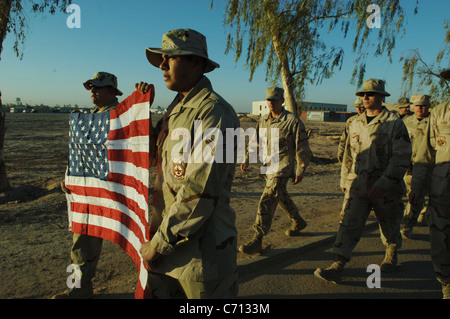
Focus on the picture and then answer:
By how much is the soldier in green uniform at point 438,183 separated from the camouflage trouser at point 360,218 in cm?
51

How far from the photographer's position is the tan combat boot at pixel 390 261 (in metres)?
4.08

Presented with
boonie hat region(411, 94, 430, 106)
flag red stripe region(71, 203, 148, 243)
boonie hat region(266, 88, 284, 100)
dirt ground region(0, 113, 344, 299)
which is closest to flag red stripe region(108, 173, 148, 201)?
flag red stripe region(71, 203, 148, 243)

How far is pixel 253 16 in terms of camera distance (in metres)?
14.7

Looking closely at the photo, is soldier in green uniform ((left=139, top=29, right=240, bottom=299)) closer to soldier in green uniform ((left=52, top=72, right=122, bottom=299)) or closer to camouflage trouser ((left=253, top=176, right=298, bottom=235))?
soldier in green uniform ((left=52, top=72, right=122, bottom=299))

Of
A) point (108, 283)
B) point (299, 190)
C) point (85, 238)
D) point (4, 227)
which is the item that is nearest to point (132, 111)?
point (85, 238)

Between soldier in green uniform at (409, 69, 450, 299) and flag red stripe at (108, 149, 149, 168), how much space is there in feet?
9.25

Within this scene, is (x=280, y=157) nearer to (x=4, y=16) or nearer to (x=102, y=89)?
(x=102, y=89)

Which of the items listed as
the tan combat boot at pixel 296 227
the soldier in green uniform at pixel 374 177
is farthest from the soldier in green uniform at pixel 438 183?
the tan combat boot at pixel 296 227

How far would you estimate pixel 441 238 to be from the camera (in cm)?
311

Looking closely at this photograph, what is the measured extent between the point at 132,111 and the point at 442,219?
3.03m

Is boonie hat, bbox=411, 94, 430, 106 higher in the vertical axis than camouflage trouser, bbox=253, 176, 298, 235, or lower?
higher

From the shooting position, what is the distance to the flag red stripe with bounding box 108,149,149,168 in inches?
85.2

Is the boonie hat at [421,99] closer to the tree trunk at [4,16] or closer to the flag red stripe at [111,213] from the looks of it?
the flag red stripe at [111,213]
